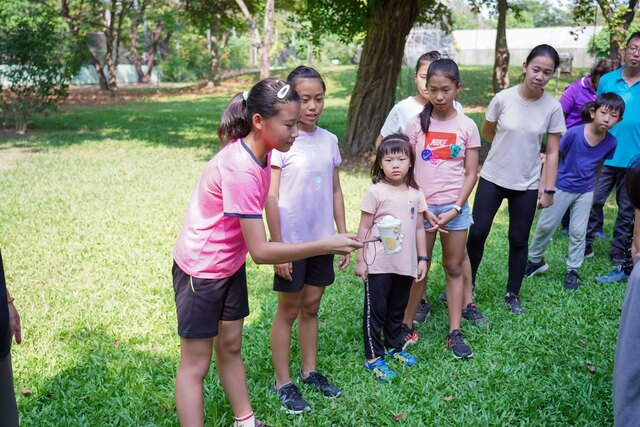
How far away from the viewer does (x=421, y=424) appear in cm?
310

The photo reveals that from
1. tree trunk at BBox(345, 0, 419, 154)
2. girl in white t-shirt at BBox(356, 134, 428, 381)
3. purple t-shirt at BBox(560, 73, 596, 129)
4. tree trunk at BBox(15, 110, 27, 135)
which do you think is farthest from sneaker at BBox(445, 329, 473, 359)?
tree trunk at BBox(15, 110, 27, 135)

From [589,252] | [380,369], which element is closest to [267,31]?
[589,252]

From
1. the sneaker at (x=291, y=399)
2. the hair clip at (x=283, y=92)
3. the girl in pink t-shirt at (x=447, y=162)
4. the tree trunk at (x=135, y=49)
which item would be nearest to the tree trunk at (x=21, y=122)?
the girl in pink t-shirt at (x=447, y=162)

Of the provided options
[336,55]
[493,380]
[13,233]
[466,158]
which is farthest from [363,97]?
[336,55]

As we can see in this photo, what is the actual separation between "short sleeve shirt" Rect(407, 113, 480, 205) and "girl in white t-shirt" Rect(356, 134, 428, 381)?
0.25 meters

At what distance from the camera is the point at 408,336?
13.0ft

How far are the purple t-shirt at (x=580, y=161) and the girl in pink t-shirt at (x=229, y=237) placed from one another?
2.94 metres

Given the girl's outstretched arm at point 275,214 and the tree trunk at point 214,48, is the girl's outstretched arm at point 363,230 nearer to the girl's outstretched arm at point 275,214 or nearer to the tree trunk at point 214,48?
the girl's outstretched arm at point 275,214

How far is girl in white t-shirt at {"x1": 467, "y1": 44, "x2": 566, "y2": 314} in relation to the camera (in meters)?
4.02

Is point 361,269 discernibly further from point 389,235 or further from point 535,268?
point 535,268

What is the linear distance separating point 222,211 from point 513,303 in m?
2.82

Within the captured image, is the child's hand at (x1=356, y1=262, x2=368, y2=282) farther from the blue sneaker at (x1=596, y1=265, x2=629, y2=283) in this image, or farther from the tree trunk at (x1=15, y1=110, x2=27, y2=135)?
the tree trunk at (x1=15, y1=110, x2=27, y2=135)

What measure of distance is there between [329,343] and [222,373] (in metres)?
1.30

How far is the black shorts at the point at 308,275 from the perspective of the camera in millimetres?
3064
